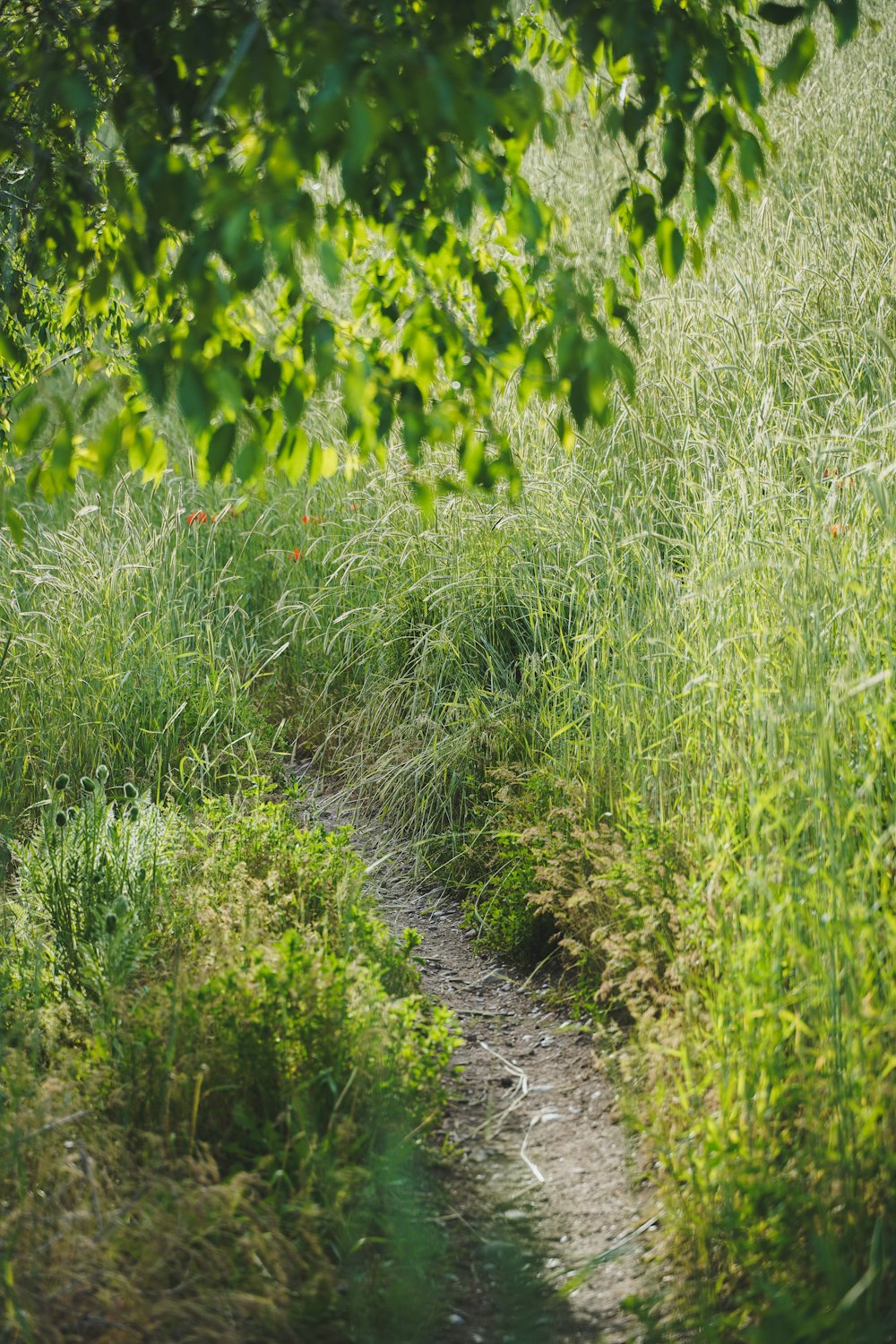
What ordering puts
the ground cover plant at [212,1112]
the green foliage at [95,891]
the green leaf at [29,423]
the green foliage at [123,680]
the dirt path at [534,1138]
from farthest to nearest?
the green foliage at [123,680] < the green foliage at [95,891] < the dirt path at [534,1138] < the ground cover plant at [212,1112] < the green leaf at [29,423]

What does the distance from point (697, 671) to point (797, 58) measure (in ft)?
5.96

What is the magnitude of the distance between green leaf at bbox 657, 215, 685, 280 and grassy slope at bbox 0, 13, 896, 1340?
2.86 ft

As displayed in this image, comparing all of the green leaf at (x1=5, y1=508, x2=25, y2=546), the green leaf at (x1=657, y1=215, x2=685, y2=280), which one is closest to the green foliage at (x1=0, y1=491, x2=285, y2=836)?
the green leaf at (x1=5, y1=508, x2=25, y2=546)

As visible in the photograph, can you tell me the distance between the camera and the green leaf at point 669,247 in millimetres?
2182

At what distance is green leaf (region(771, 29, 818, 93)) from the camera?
188 cm

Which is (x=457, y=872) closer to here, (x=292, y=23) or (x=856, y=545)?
(x=856, y=545)

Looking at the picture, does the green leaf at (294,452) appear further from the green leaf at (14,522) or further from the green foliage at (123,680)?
the green foliage at (123,680)

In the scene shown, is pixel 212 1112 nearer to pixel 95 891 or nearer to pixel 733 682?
pixel 95 891

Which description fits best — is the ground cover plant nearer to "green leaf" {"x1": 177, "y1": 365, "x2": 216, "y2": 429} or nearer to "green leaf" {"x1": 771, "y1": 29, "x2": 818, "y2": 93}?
"green leaf" {"x1": 177, "y1": 365, "x2": 216, "y2": 429}

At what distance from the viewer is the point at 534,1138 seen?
2.90 meters

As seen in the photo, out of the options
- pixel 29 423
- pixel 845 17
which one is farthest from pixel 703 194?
pixel 29 423

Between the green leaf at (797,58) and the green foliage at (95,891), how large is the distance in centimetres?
246

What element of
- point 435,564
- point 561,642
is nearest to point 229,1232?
point 561,642

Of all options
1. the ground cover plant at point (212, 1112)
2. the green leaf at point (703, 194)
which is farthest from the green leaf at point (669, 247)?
the ground cover plant at point (212, 1112)
